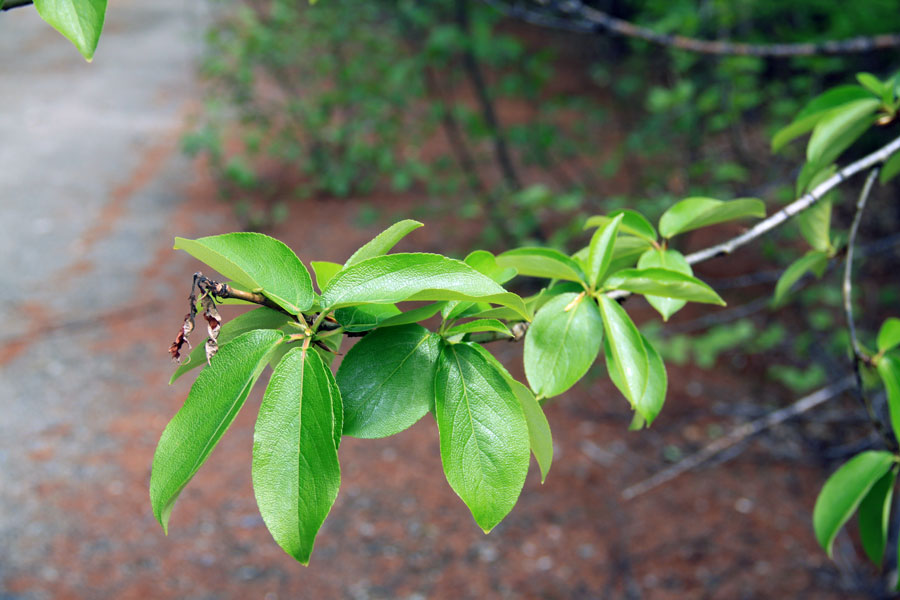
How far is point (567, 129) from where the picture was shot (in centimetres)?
637

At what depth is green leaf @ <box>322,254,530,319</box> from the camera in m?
0.54

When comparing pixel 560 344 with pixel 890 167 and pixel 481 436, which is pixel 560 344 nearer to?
pixel 481 436

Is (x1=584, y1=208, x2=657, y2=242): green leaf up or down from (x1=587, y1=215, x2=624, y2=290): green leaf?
down

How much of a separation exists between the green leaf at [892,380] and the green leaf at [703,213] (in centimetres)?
29

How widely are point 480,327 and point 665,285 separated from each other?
0.70 feet

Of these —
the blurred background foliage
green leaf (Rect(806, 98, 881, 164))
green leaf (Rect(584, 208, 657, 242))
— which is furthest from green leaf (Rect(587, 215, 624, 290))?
the blurred background foliage

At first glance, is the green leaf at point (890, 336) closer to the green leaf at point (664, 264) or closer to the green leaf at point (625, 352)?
the green leaf at point (664, 264)

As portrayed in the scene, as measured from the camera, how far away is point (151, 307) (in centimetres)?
475

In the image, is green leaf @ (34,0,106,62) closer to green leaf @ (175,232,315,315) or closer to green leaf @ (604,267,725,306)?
green leaf @ (175,232,315,315)

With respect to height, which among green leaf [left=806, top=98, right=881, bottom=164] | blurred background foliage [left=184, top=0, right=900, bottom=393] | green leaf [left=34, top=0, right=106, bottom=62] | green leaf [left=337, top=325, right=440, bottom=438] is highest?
green leaf [left=34, top=0, right=106, bottom=62]

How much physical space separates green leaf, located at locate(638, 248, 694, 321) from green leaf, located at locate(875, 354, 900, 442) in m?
0.31

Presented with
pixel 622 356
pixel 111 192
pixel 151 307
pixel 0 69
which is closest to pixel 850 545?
pixel 622 356

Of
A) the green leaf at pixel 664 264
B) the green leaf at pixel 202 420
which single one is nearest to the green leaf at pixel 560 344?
the green leaf at pixel 664 264

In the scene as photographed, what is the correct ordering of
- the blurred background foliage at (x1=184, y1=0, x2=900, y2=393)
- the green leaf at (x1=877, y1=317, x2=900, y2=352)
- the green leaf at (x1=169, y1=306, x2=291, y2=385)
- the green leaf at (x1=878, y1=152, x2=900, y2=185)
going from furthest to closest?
the blurred background foliage at (x1=184, y1=0, x2=900, y2=393) < the green leaf at (x1=878, y1=152, x2=900, y2=185) < the green leaf at (x1=877, y1=317, x2=900, y2=352) < the green leaf at (x1=169, y1=306, x2=291, y2=385)
